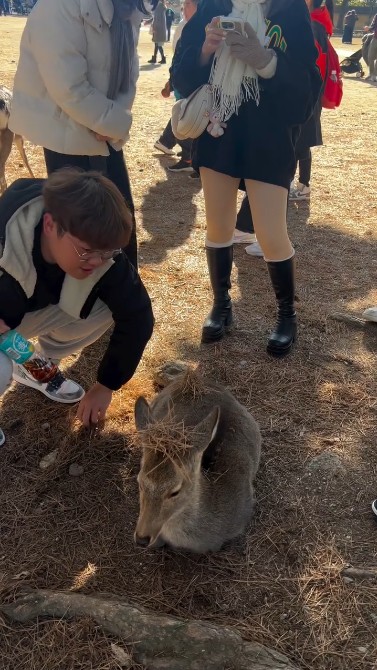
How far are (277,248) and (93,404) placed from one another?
1.56 meters

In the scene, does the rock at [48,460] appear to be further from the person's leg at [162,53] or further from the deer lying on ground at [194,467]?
the person's leg at [162,53]

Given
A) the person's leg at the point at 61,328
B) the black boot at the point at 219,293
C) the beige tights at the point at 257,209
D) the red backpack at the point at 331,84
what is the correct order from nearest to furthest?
the person's leg at the point at 61,328, the beige tights at the point at 257,209, the black boot at the point at 219,293, the red backpack at the point at 331,84

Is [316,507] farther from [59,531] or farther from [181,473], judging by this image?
[59,531]

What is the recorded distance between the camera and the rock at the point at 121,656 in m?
2.06

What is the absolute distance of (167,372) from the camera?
3.64 metres

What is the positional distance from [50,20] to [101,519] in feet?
8.88

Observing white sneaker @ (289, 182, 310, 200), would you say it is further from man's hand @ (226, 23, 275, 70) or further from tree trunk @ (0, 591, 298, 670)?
tree trunk @ (0, 591, 298, 670)

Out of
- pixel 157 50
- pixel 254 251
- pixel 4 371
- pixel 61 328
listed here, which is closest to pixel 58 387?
pixel 61 328

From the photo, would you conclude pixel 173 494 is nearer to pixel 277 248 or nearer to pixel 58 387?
pixel 58 387

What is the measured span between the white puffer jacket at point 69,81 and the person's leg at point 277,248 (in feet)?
3.15

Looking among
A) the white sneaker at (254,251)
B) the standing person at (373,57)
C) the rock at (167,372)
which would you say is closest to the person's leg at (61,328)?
the rock at (167,372)

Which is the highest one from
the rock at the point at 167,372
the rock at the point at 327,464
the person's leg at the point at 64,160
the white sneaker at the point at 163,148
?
the person's leg at the point at 64,160

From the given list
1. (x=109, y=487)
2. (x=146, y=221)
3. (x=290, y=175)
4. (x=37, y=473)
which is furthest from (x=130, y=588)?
(x=146, y=221)

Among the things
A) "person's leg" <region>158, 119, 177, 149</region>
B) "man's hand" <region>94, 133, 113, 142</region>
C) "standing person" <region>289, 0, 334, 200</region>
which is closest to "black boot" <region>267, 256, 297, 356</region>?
"man's hand" <region>94, 133, 113, 142</region>
